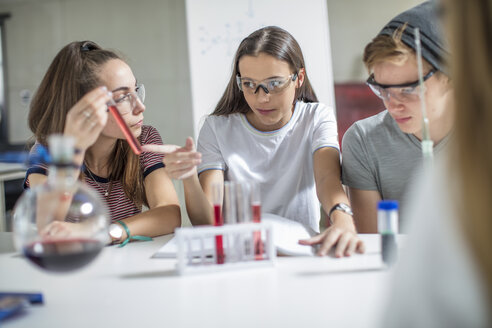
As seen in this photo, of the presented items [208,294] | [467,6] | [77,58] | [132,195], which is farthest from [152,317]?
[77,58]

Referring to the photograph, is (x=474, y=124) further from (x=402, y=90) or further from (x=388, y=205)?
(x=402, y=90)

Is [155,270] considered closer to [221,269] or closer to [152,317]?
[221,269]

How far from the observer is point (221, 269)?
1094mm

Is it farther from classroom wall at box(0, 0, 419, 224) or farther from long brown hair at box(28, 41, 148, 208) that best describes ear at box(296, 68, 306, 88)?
classroom wall at box(0, 0, 419, 224)

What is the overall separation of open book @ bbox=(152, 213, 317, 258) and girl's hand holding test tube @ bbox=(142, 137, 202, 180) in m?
0.20

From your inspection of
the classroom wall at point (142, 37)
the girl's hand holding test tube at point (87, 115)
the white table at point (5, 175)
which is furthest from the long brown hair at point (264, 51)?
the classroom wall at point (142, 37)

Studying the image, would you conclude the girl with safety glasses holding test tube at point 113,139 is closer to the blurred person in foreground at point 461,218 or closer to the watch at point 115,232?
the watch at point 115,232

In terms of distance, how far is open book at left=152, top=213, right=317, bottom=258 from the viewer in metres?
1.19

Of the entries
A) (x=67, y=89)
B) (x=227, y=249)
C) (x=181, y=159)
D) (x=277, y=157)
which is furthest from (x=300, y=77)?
(x=227, y=249)

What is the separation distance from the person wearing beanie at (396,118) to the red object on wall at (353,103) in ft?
7.69

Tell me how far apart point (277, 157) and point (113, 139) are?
2.05ft

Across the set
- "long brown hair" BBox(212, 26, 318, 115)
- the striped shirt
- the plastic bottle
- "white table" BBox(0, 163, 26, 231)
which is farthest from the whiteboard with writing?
the plastic bottle

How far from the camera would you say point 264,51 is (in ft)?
5.85

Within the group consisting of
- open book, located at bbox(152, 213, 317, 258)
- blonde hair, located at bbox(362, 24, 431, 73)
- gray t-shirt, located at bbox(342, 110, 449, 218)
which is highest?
blonde hair, located at bbox(362, 24, 431, 73)
